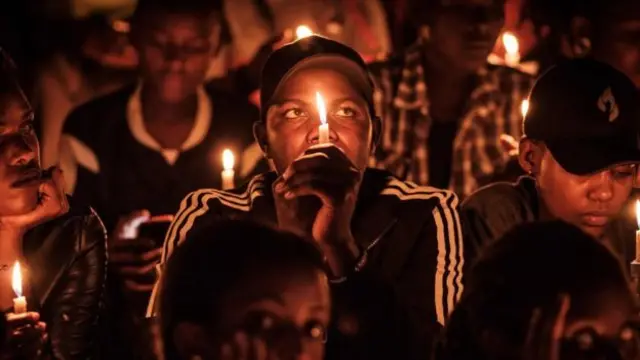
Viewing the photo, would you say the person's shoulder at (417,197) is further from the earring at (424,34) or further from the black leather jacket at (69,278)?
the earring at (424,34)

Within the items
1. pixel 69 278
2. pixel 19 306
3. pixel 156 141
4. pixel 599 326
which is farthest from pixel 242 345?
pixel 156 141

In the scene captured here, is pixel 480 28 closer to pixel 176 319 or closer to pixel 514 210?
pixel 514 210

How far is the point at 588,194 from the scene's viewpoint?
170 inches

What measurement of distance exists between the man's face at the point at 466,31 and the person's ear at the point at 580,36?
19.2 inches

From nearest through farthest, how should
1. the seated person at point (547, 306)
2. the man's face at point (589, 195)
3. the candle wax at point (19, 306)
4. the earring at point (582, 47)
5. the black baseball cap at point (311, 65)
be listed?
1. the seated person at point (547, 306)
2. the candle wax at point (19, 306)
3. the man's face at point (589, 195)
4. the black baseball cap at point (311, 65)
5. the earring at point (582, 47)

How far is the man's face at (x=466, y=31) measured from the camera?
18.9ft

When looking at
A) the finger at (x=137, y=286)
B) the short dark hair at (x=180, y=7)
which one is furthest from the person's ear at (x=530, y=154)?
the short dark hair at (x=180, y=7)

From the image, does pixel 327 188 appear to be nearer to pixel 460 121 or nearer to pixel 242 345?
pixel 242 345

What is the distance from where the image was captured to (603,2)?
6070 millimetres

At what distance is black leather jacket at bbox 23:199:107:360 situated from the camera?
4121 mm

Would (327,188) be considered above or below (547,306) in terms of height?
above

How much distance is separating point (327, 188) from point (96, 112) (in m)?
2.14

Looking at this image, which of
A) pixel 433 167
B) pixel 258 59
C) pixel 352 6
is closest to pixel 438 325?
pixel 433 167

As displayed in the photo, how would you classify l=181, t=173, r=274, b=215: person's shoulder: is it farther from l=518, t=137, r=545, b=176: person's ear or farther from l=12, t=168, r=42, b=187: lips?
l=518, t=137, r=545, b=176: person's ear
